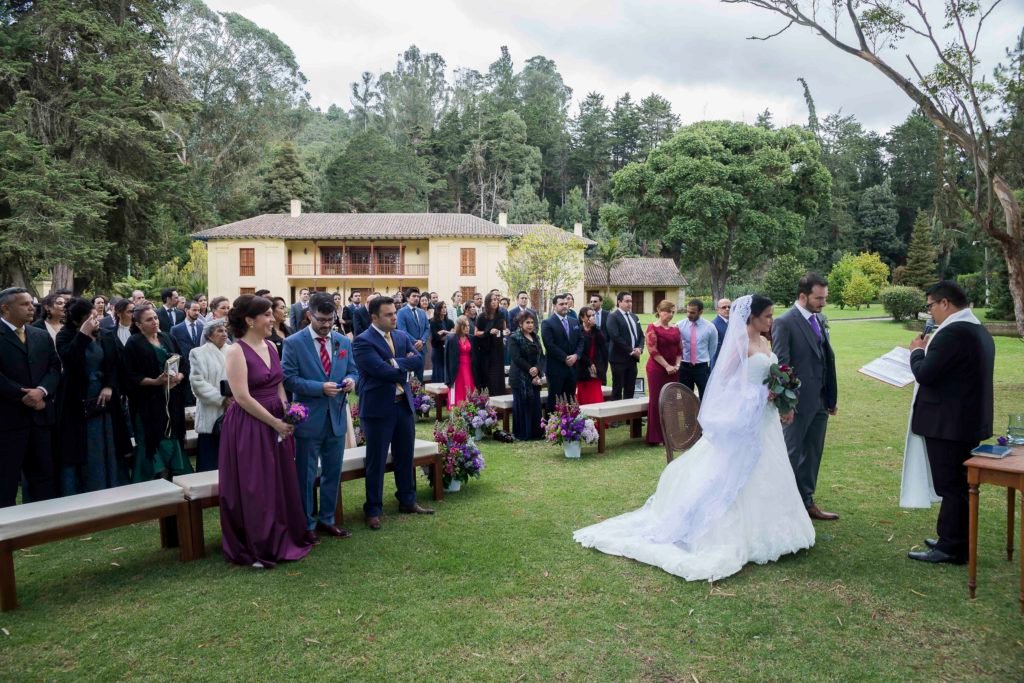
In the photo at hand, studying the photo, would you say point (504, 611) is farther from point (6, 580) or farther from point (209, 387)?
point (209, 387)

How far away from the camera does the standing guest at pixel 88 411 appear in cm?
644

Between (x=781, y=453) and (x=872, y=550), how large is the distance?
3.62ft

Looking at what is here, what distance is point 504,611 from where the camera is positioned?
4.38 meters

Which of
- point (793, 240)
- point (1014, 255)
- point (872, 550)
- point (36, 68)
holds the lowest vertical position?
point (872, 550)

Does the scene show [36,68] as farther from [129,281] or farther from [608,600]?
[608,600]

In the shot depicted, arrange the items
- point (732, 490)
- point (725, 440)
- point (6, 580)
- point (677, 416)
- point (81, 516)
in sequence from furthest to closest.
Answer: point (677, 416) < point (725, 440) < point (732, 490) < point (81, 516) < point (6, 580)

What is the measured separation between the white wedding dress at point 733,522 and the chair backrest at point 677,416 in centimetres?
67

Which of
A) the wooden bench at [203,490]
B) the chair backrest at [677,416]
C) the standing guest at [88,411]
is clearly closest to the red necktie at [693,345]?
the chair backrest at [677,416]

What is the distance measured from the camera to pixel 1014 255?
1352cm

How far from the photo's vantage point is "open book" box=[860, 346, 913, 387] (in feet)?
18.5

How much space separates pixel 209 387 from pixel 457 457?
98.3 inches

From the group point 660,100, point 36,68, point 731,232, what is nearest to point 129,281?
point 36,68

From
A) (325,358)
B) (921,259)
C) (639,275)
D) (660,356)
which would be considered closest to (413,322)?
(660,356)

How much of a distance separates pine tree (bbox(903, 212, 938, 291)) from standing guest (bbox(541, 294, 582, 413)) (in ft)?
148
